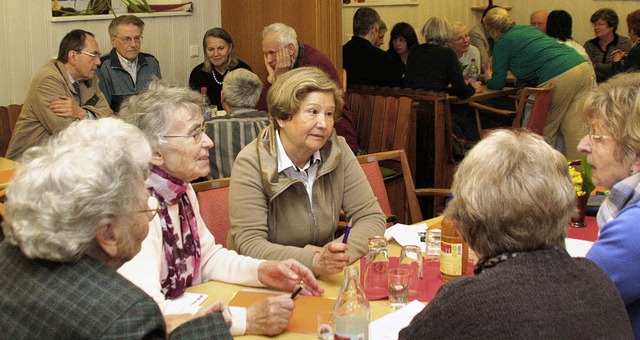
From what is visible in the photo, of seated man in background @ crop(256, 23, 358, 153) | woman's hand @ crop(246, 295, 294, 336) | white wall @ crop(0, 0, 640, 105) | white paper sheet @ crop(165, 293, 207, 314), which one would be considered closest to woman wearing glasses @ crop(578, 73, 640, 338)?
woman's hand @ crop(246, 295, 294, 336)

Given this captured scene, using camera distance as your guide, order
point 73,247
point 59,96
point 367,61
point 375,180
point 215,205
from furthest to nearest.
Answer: point 367,61 → point 59,96 → point 375,180 → point 215,205 → point 73,247

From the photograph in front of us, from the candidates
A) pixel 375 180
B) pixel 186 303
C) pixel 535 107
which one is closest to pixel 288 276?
pixel 186 303

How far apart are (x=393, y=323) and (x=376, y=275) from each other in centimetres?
28

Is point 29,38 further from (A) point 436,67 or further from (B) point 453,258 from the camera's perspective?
(B) point 453,258

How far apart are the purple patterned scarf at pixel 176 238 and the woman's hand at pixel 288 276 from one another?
23 centimetres

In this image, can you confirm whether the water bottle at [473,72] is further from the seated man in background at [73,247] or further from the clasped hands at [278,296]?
the seated man in background at [73,247]

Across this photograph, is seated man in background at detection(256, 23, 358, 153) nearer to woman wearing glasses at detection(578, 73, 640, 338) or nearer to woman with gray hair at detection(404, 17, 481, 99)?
woman with gray hair at detection(404, 17, 481, 99)

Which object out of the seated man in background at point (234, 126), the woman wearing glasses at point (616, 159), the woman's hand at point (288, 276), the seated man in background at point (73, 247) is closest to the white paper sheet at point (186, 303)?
the woman's hand at point (288, 276)

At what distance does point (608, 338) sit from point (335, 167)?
1608mm

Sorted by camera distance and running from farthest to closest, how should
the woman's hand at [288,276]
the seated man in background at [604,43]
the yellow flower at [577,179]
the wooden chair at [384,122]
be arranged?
1. the seated man in background at [604,43]
2. the wooden chair at [384,122]
3. the yellow flower at [577,179]
4. the woman's hand at [288,276]

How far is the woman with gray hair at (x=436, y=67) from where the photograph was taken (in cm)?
644

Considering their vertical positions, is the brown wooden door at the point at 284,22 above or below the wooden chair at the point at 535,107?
above

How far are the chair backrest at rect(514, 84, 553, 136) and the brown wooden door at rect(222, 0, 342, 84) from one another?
4.74ft

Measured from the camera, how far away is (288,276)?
242cm
